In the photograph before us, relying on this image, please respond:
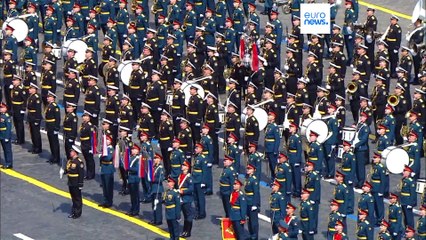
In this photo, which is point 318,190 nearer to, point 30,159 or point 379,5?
point 30,159

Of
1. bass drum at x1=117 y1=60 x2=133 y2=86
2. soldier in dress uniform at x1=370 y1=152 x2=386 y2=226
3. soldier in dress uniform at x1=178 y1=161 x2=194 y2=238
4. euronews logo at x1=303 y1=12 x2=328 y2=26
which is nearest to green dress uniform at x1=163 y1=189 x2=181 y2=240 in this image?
soldier in dress uniform at x1=178 y1=161 x2=194 y2=238

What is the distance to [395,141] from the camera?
58.8m

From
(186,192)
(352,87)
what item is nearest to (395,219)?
(186,192)

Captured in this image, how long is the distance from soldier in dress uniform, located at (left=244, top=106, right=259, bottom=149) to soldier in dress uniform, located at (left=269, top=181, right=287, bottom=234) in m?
4.18

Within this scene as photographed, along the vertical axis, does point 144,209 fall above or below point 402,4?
below

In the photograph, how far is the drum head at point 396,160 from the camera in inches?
2122

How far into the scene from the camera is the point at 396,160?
5397cm

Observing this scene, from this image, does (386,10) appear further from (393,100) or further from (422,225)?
(422,225)

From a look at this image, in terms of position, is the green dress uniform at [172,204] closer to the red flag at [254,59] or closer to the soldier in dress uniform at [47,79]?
the red flag at [254,59]

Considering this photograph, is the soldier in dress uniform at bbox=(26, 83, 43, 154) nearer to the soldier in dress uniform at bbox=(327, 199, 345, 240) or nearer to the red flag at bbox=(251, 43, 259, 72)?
the red flag at bbox=(251, 43, 259, 72)

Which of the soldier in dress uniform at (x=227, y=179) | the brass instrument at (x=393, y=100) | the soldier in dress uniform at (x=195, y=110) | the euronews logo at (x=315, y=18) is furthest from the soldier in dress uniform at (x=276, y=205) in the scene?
the euronews logo at (x=315, y=18)

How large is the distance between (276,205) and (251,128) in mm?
4837

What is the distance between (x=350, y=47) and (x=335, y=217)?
15.3 meters

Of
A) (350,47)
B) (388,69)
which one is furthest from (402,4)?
(388,69)
